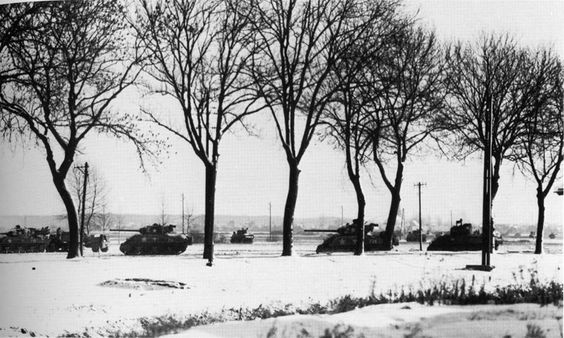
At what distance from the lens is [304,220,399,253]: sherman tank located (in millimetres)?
11977

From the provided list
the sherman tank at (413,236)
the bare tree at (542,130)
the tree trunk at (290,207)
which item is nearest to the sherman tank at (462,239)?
the bare tree at (542,130)

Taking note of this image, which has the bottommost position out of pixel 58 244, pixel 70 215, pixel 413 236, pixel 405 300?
pixel 405 300

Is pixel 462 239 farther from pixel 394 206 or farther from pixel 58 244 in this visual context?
pixel 58 244

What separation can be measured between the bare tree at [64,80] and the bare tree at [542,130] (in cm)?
493

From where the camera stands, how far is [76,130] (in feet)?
28.9

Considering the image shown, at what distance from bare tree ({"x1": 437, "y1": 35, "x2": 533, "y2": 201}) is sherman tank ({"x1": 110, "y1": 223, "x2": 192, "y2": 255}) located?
654 cm

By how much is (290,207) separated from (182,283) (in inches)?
100


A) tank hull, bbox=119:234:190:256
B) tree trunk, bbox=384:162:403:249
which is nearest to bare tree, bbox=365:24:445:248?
tree trunk, bbox=384:162:403:249

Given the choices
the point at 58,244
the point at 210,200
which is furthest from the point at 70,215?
the point at 58,244

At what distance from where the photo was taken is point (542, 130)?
7504 mm

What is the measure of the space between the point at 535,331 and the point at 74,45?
21.9 ft

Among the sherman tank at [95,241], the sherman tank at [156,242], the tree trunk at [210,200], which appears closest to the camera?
the tree trunk at [210,200]

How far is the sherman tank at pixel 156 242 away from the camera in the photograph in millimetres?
13569

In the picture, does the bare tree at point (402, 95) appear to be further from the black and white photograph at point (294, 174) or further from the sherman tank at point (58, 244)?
the sherman tank at point (58, 244)
